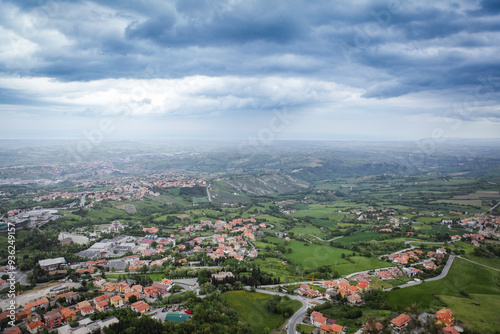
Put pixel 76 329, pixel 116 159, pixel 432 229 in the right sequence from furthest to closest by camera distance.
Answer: pixel 116 159
pixel 432 229
pixel 76 329

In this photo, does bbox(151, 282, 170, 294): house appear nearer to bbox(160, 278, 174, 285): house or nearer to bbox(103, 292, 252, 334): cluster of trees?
bbox(160, 278, 174, 285): house

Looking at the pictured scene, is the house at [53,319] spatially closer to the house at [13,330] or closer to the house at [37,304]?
the house at [13,330]

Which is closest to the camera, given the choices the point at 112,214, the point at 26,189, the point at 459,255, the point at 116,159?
the point at 459,255

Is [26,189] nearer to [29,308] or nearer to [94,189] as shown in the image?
[94,189]

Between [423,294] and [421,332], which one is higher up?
[421,332]

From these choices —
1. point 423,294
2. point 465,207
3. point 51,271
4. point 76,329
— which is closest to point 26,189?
point 51,271

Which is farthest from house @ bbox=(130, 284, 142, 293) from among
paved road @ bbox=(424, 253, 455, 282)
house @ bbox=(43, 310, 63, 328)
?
paved road @ bbox=(424, 253, 455, 282)

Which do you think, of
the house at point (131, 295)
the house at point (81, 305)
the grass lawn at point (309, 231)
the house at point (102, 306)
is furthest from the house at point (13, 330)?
the grass lawn at point (309, 231)
